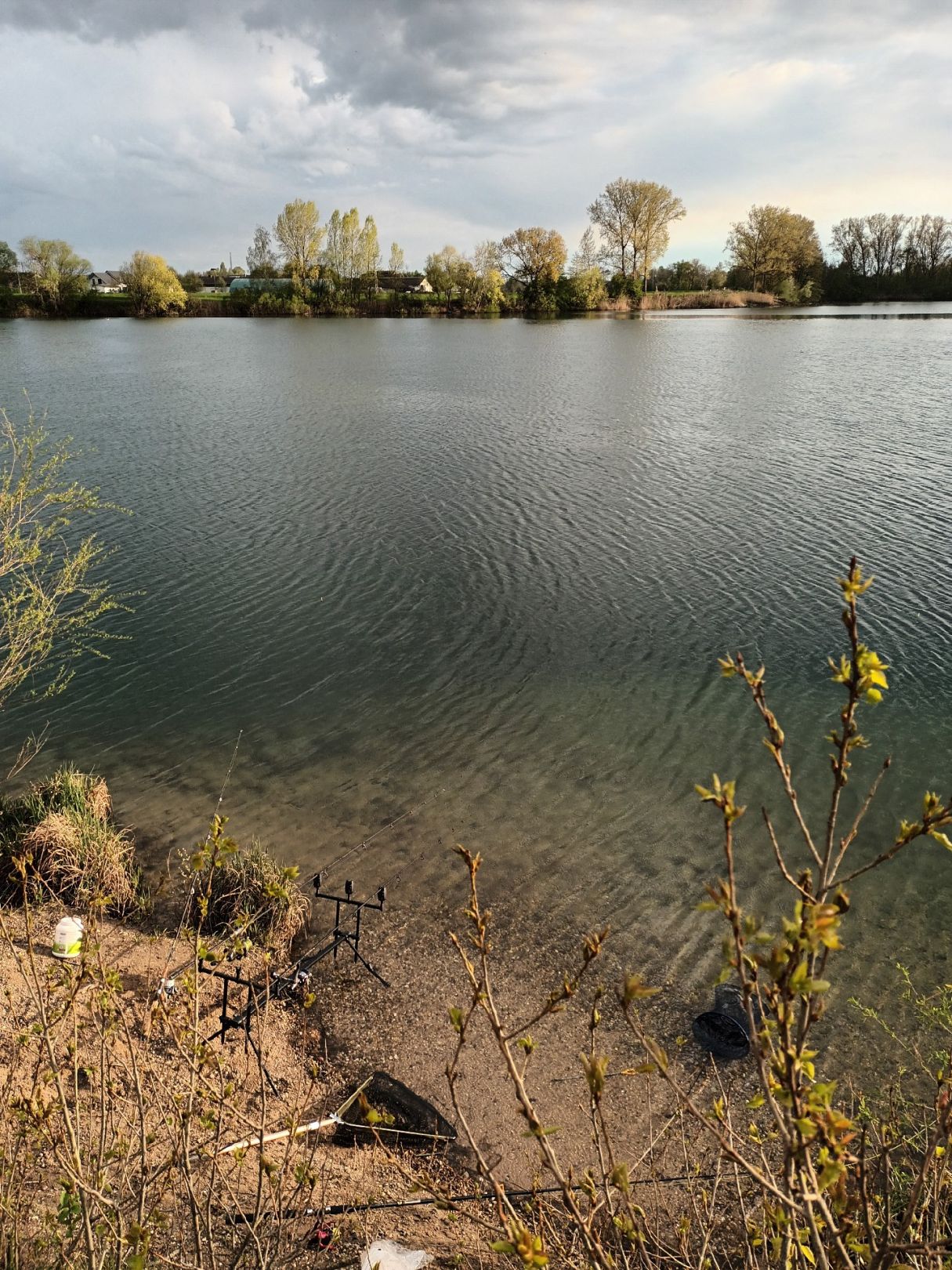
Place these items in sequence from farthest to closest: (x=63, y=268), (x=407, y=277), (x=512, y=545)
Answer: (x=407, y=277)
(x=63, y=268)
(x=512, y=545)

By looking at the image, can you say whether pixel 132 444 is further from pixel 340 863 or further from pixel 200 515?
pixel 340 863

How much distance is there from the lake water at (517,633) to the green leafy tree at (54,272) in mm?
57367

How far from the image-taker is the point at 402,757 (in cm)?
1091

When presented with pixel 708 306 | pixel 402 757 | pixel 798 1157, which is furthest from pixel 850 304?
pixel 798 1157

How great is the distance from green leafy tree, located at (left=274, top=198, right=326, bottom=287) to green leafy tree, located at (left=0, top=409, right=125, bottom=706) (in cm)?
7683

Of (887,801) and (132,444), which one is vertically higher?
(132,444)

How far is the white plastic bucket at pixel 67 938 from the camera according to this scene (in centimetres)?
678

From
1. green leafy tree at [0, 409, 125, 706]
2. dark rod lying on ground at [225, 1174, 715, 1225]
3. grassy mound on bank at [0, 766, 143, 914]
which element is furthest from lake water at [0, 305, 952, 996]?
dark rod lying on ground at [225, 1174, 715, 1225]

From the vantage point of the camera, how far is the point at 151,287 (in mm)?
81000

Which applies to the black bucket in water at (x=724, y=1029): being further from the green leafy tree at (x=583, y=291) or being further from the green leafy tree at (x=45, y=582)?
the green leafy tree at (x=583, y=291)

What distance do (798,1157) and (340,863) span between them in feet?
25.4

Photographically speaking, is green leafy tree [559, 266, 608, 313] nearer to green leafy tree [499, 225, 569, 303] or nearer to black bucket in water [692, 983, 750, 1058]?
green leafy tree [499, 225, 569, 303]

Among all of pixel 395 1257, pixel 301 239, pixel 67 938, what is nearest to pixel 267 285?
pixel 301 239

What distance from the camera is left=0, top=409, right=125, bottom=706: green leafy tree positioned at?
9.44m
